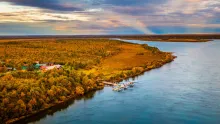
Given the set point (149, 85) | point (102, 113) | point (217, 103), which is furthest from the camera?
point (149, 85)

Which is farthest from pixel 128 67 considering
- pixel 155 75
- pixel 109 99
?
pixel 109 99

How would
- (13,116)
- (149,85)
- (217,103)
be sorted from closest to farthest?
(13,116) → (217,103) → (149,85)

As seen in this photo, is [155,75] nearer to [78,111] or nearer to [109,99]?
[109,99]

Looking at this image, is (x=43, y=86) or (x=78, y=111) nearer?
(x=78, y=111)

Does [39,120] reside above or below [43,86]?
Result: below

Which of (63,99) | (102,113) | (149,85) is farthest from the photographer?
(149,85)

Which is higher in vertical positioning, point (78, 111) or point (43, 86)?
point (43, 86)

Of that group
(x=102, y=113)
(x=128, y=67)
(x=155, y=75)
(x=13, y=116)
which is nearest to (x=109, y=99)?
(x=102, y=113)

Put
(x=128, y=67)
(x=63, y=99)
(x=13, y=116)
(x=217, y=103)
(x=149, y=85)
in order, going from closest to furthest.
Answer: (x=13, y=116)
(x=217, y=103)
(x=63, y=99)
(x=149, y=85)
(x=128, y=67)

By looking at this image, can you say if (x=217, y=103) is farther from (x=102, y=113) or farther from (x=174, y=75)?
(x=174, y=75)
